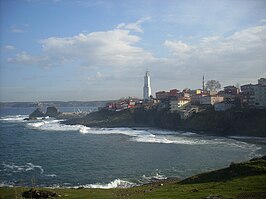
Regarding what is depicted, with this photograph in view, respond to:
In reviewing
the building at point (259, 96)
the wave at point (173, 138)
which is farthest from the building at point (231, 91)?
the wave at point (173, 138)

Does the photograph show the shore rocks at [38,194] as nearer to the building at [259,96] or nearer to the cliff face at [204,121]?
the cliff face at [204,121]

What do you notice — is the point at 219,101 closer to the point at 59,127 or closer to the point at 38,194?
the point at 59,127

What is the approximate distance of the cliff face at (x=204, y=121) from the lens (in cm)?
7175

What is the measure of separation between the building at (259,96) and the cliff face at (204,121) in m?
6.59

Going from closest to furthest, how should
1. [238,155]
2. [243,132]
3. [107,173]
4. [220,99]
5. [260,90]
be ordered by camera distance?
[107,173] → [238,155] → [243,132] → [260,90] → [220,99]

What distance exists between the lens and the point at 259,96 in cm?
8275

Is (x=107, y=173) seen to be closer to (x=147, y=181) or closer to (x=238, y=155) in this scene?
(x=147, y=181)

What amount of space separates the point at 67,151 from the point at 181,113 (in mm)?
48817

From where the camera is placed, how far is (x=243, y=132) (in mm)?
71500

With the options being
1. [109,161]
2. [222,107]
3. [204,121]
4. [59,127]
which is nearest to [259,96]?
[222,107]

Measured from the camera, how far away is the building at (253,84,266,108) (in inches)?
3189

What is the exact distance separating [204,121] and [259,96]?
1687cm

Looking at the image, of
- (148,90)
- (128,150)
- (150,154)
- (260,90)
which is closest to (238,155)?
(150,154)

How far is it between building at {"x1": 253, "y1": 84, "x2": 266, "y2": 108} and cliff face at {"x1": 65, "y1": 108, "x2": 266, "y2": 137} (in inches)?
259
